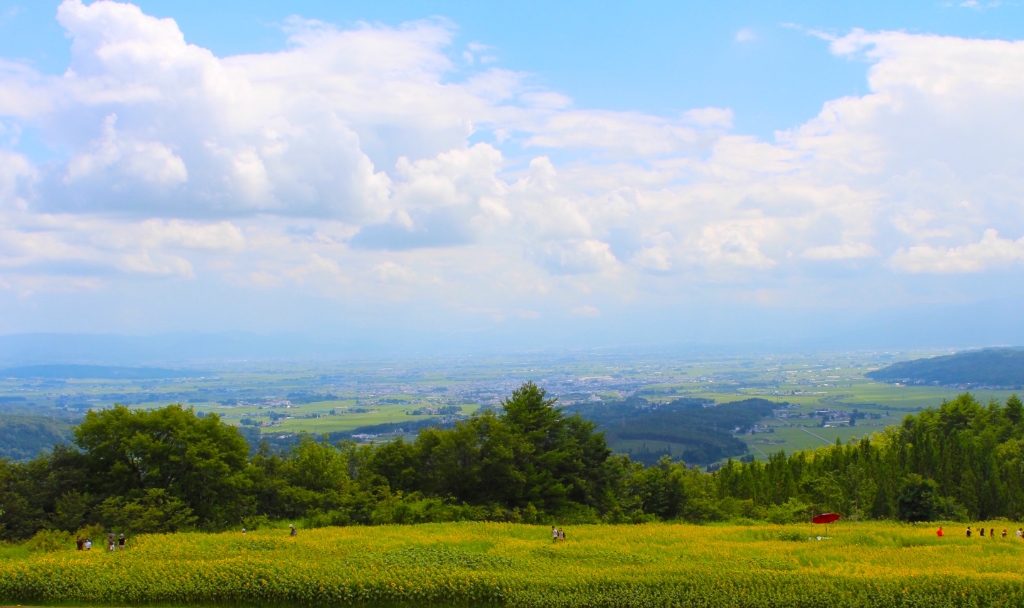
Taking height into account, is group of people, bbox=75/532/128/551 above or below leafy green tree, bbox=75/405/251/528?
below

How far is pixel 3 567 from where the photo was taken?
2614cm

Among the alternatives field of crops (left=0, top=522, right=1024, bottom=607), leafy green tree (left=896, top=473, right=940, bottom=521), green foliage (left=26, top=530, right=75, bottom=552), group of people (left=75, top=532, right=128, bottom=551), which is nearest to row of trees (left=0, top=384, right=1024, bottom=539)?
leafy green tree (left=896, top=473, right=940, bottom=521)

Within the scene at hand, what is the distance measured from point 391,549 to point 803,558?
16734 mm

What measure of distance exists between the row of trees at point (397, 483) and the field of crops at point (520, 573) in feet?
23.0

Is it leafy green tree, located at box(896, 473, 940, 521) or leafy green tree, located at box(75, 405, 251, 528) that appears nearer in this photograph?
leafy green tree, located at box(75, 405, 251, 528)

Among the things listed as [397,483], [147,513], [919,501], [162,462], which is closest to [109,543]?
[147,513]

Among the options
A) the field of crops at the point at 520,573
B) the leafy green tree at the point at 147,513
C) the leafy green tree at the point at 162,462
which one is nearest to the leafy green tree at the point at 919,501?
the field of crops at the point at 520,573

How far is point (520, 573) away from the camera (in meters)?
26.4

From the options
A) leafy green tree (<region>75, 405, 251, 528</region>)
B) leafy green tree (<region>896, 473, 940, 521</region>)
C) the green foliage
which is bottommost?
leafy green tree (<region>896, 473, 940, 521</region>)

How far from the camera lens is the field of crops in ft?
78.2

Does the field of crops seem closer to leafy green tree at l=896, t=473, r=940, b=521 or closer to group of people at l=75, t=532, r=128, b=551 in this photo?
group of people at l=75, t=532, r=128, b=551

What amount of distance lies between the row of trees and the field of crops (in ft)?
23.0

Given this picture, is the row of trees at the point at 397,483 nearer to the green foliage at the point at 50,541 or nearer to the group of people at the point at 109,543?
the green foliage at the point at 50,541

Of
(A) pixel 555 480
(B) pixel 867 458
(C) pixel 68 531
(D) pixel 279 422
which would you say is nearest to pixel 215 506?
(C) pixel 68 531
